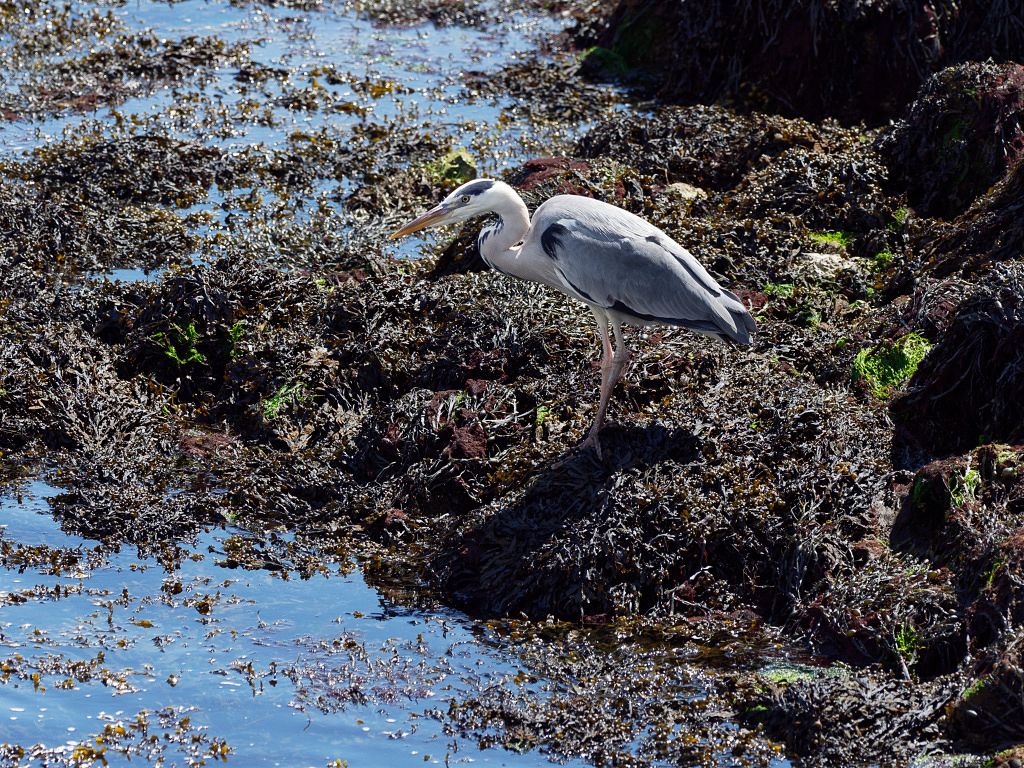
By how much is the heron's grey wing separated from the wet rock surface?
1.52 feet

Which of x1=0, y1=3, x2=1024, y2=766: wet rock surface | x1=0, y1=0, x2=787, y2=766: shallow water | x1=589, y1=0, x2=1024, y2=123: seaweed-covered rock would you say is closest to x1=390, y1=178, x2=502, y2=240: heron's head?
x1=0, y1=3, x2=1024, y2=766: wet rock surface

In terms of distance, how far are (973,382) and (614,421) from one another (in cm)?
172

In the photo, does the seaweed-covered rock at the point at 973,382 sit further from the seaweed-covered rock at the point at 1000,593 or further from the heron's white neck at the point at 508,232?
the heron's white neck at the point at 508,232

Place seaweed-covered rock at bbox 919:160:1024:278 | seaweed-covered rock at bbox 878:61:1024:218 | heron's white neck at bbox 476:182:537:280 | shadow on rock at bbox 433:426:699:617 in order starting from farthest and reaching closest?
seaweed-covered rock at bbox 878:61:1024:218 → seaweed-covered rock at bbox 919:160:1024:278 → heron's white neck at bbox 476:182:537:280 → shadow on rock at bbox 433:426:699:617

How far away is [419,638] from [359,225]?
4.64 m

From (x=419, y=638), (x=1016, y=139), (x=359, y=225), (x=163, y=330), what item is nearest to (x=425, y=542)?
(x=419, y=638)

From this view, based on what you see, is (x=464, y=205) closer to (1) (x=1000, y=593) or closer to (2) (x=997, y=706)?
(1) (x=1000, y=593)

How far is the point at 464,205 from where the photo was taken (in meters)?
6.86

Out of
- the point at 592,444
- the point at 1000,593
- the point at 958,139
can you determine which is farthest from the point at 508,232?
the point at 958,139

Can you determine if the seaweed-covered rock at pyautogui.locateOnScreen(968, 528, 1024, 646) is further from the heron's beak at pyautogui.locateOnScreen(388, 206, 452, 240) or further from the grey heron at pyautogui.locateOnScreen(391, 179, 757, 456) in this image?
the heron's beak at pyautogui.locateOnScreen(388, 206, 452, 240)

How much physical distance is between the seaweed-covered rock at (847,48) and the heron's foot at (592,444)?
18.8 feet

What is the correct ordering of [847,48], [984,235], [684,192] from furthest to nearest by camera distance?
[847,48] → [684,192] → [984,235]

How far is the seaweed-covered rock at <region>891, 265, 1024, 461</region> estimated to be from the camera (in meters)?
5.98

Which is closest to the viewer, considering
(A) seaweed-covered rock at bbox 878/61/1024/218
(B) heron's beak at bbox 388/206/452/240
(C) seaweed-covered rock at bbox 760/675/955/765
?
(C) seaweed-covered rock at bbox 760/675/955/765
